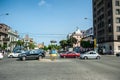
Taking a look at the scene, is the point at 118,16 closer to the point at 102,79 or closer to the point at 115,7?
the point at 115,7

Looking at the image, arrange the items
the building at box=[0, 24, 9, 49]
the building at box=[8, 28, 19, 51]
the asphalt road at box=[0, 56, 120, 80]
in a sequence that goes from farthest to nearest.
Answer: the building at box=[8, 28, 19, 51] < the building at box=[0, 24, 9, 49] < the asphalt road at box=[0, 56, 120, 80]

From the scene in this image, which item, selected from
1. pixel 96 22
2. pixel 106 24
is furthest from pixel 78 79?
pixel 96 22

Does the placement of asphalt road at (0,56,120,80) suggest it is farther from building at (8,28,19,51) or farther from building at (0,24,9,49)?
building at (8,28,19,51)

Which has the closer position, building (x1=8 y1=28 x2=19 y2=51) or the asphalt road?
the asphalt road

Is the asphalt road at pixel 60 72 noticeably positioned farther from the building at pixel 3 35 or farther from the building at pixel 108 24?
the building at pixel 3 35

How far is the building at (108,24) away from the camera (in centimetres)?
9144

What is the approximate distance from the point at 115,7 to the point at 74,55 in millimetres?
41249

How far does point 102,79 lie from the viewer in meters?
14.8

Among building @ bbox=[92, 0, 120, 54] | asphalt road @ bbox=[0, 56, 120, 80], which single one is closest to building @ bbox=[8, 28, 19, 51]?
building @ bbox=[92, 0, 120, 54]

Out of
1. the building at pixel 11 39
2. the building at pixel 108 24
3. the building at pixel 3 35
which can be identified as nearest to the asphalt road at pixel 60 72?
the building at pixel 108 24

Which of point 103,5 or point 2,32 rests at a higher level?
point 103,5

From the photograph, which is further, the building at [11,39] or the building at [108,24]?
the building at [11,39]

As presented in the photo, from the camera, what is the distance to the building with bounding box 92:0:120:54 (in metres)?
91.4

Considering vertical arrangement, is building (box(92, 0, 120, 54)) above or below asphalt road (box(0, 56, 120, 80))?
above
